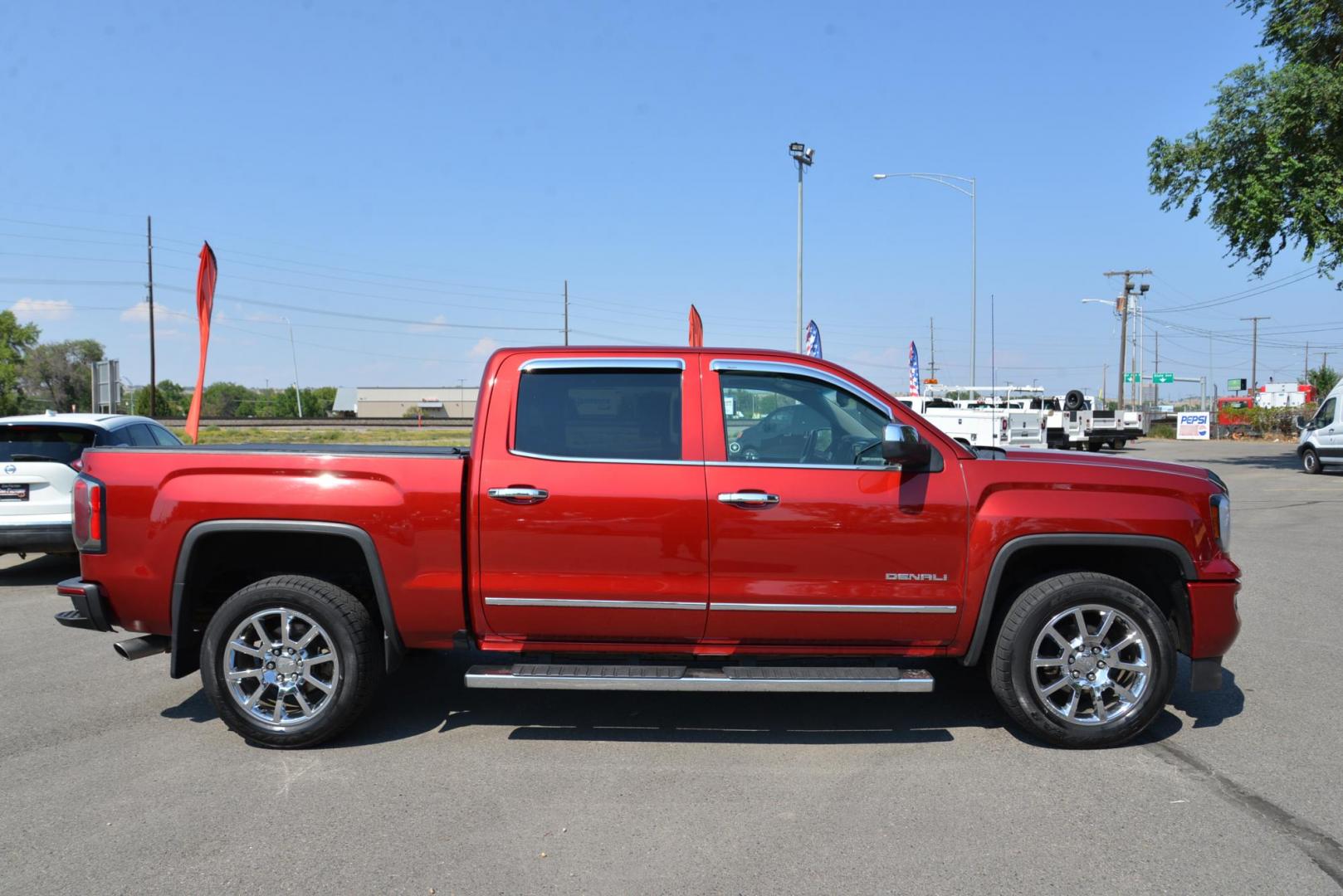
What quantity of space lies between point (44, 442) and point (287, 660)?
5917 mm

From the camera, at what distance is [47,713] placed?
5.10 m

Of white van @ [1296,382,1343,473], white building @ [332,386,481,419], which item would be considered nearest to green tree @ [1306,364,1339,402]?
white van @ [1296,382,1343,473]

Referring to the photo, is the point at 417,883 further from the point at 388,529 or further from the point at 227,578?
the point at 227,578

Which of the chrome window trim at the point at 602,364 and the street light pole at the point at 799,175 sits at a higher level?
the street light pole at the point at 799,175

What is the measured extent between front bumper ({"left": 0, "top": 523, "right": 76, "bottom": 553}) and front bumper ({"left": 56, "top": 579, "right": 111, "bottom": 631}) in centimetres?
434

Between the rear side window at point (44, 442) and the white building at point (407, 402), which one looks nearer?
the rear side window at point (44, 442)

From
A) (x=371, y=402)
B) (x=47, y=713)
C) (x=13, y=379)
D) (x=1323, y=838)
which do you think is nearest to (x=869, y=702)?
(x=1323, y=838)

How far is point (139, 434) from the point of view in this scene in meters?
9.82

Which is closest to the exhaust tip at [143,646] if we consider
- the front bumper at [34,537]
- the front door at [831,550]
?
the front door at [831,550]

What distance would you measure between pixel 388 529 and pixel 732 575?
5.53 feet

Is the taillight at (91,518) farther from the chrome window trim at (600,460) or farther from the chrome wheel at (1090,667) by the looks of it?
the chrome wheel at (1090,667)

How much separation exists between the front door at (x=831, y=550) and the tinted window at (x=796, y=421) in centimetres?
7

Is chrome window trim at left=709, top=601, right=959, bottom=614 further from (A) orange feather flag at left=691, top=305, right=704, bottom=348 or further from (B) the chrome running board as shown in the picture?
(A) orange feather flag at left=691, top=305, right=704, bottom=348

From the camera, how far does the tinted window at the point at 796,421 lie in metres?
4.61
